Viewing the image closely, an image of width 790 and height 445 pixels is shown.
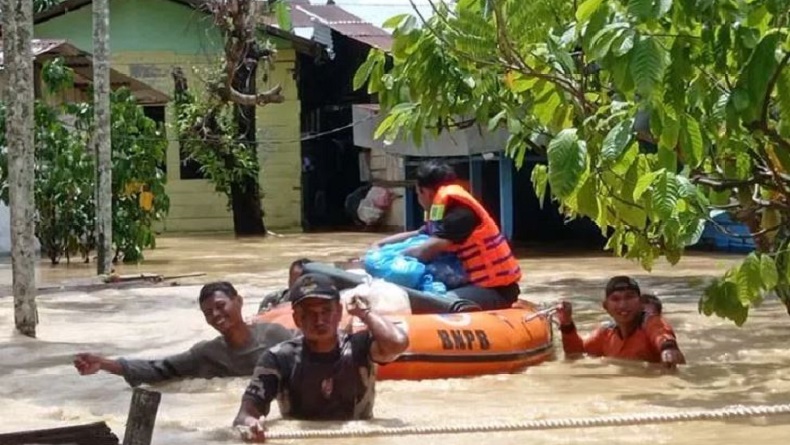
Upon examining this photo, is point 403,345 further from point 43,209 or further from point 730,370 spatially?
point 43,209

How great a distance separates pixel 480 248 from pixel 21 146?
350 cm

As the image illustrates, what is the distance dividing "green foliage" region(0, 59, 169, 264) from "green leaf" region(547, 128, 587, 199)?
505 inches

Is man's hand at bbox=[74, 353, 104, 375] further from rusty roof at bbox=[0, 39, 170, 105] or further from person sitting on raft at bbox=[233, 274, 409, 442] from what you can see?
rusty roof at bbox=[0, 39, 170, 105]

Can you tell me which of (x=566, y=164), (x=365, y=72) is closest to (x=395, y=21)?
→ (x=365, y=72)

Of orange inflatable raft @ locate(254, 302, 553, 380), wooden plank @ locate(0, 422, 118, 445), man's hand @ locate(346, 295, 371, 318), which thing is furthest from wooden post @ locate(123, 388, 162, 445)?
orange inflatable raft @ locate(254, 302, 553, 380)

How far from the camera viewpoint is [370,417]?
6.91m

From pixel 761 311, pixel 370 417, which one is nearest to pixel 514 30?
pixel 370 417

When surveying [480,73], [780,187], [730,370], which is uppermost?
[480,73]

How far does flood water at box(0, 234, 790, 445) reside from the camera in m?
7.07

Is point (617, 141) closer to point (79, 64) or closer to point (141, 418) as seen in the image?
point (141, 418)

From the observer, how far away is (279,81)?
2877cm

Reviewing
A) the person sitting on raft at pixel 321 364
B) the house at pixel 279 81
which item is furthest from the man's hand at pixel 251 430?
the house at pixel 279 81

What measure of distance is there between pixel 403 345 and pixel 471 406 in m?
1.79

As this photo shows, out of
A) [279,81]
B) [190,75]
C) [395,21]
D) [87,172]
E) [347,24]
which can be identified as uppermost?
[347,24]
